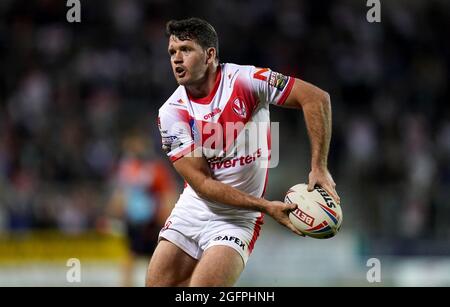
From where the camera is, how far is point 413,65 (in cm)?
1603

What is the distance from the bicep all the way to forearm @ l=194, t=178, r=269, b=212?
75 centimetres

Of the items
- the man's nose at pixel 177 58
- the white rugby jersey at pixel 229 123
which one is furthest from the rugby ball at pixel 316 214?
the man's nose at pixel 177 58

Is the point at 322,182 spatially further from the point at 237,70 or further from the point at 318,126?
the point at 237,70

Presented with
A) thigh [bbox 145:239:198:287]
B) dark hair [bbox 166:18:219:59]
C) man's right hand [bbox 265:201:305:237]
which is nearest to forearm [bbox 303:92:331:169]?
man's right hand [bbox 265:201:305:237]

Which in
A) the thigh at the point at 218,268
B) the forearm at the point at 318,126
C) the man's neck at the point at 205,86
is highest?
the man's neck at the point at 205,86

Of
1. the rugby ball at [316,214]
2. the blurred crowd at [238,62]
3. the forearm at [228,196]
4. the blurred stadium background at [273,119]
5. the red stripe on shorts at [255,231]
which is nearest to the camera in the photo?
the rugby ball at [316,214]

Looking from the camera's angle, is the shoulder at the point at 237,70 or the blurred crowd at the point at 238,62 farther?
the blurred crowd at the point at 238,62

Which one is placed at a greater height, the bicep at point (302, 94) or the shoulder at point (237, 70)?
the shoulder at point (237, 70)

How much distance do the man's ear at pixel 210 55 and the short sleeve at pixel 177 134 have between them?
0.46m

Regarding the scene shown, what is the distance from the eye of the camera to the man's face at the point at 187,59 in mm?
6090

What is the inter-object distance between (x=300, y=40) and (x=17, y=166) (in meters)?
5.98

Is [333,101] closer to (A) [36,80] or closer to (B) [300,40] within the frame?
(B) [300,40]

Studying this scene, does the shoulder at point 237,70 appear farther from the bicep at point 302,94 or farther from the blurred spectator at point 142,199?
the blurred spectator at point 142,199

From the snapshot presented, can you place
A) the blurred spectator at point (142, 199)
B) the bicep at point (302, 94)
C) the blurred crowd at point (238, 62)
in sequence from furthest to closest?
the blurred crowd at point (238, 62) → the blurred spectator at point (142, 199) → the bicep at point (302, 94)
